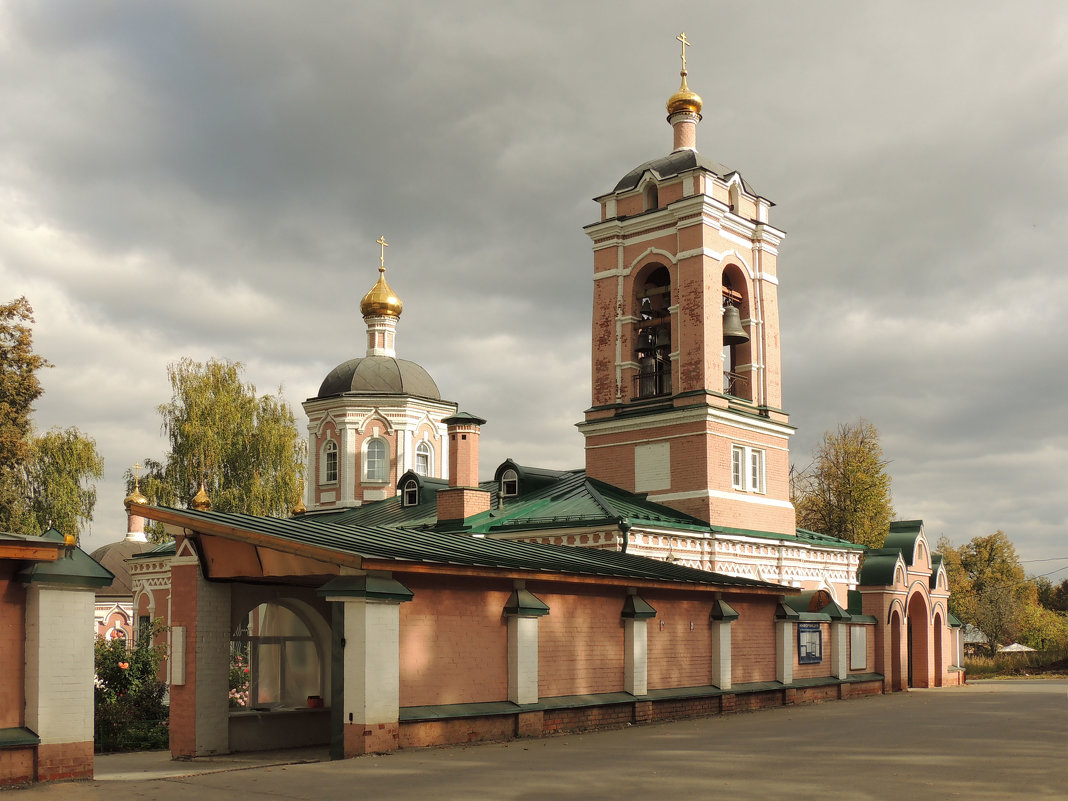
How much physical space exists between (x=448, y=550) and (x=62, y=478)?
3421 centimetres

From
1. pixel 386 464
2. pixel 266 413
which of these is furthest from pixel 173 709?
pixel 266 413

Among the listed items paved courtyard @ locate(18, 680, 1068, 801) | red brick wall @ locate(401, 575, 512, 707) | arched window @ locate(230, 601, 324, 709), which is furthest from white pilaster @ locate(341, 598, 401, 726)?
arched window @ locate(230, 601, 324, 709)

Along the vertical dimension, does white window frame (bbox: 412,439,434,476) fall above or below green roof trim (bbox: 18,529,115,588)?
above

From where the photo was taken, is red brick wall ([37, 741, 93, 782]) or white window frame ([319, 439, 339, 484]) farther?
white window frame ([319, 439, 339, 484])

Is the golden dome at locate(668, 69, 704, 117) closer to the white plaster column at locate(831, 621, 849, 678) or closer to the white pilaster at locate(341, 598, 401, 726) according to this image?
the white plaster column at locate(831, 621, 849, 678)

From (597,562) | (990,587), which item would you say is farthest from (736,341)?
(990,587)

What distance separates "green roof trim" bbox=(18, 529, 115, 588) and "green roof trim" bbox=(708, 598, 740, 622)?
38.4 ft

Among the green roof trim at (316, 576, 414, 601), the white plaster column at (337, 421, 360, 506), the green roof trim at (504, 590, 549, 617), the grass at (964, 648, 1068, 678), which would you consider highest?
the white plaster column at (337, 421, 360, 506)

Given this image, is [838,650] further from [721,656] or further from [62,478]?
[62,478]

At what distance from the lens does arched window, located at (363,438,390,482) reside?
41.9 metres

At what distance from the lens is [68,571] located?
12156mm

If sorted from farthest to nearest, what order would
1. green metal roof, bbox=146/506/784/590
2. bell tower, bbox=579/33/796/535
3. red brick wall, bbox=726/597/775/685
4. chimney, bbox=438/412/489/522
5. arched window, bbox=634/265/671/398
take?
arched window, bbox=634/265/671/398
bell tower, bbox=579/33/796/535
chimney, bbox=438/412/489/522
red brick wall, bbox=726/597/775/685
green metal roof, bbox=146/506/784/590

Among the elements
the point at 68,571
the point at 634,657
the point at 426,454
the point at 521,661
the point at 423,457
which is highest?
the point at 426,454

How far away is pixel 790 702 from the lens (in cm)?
2331
